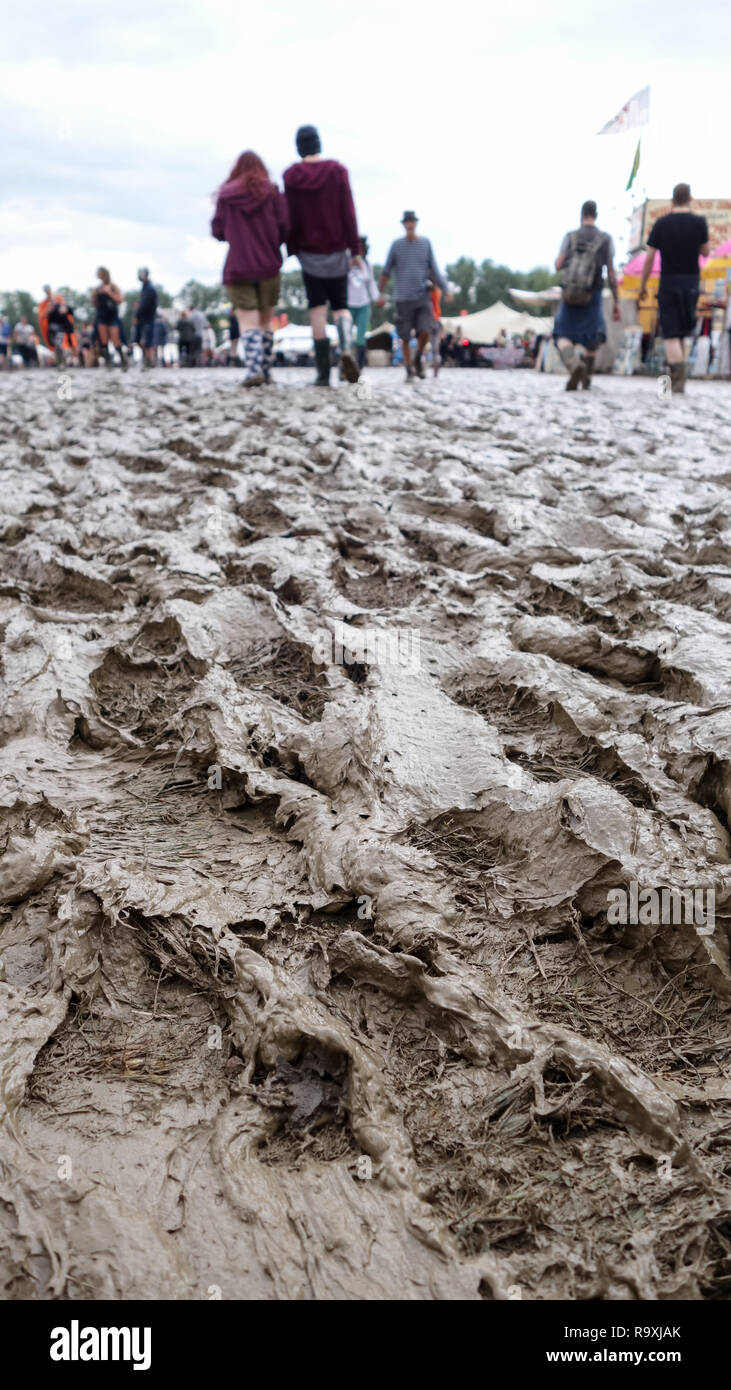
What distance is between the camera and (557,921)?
1.56 metres

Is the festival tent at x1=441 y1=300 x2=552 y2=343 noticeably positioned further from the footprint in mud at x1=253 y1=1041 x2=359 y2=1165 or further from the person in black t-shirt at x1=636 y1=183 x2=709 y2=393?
the footprint in mud at x1=253 y1=1041 x2=359 y2=1165

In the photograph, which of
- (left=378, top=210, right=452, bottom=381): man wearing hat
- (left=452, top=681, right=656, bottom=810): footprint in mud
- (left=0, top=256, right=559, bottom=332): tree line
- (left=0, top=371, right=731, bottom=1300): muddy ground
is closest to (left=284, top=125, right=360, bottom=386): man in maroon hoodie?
(left=378, top=210, right=452, bottom=381): man wearing hat

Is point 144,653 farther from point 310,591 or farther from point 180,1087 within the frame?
point 180,1087

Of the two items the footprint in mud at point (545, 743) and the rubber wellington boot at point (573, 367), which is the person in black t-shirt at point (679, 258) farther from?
the footprint in mud at point (545, 743)

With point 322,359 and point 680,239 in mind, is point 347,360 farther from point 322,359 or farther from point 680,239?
point 680,239

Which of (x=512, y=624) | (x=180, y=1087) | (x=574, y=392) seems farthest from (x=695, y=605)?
(x=574, y=392)

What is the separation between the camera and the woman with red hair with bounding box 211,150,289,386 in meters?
8.32

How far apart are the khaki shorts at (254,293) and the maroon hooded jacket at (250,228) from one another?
0.10 metres

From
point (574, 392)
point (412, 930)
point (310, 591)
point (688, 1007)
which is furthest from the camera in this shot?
point (574, 392)

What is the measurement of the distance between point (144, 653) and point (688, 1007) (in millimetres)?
1752

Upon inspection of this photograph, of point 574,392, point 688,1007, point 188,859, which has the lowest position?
point 688,1007

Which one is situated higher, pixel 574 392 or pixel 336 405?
pixel 574 392

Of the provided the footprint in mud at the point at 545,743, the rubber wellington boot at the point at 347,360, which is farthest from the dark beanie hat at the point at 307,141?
the footprint in mud at the point at 545,743

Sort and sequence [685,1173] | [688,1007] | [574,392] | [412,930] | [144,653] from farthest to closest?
[574,392] → [144,653] → [412,930] → [688,1007] → [685,1173]
